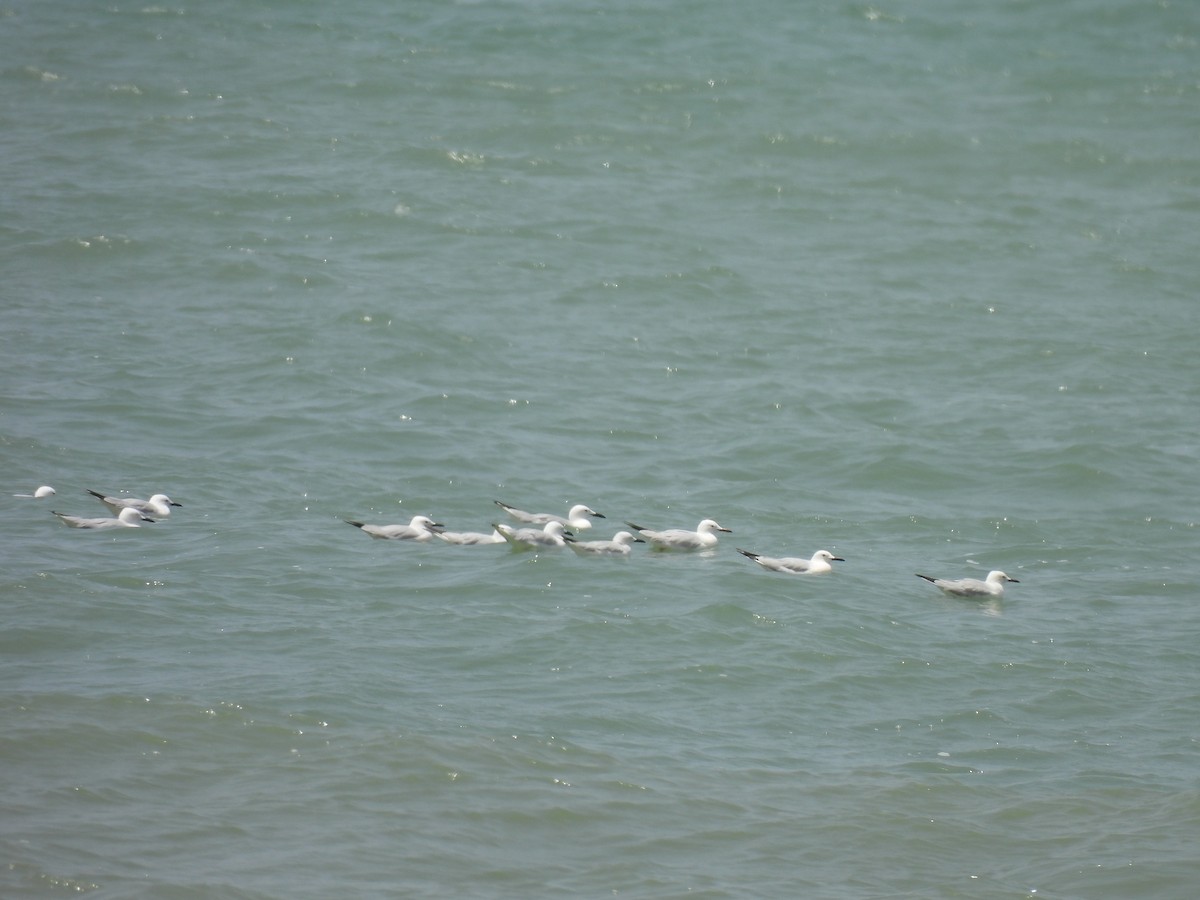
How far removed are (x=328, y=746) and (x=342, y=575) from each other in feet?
10.6

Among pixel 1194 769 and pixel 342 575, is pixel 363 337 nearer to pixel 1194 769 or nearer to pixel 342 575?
pixel 342 575

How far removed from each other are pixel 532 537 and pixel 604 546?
0.60 meters

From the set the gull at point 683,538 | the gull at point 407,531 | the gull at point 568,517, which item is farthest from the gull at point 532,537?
the gull at point 683,538

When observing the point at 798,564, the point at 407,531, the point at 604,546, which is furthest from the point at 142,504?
the point at 798,564

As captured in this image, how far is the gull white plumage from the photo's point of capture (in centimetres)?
1287

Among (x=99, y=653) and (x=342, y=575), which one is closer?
(x=99, y=653)

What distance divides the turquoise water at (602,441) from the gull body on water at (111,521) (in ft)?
0.68

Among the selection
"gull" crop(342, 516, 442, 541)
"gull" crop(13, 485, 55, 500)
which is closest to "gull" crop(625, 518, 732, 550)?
"gull" crop(342, 516, 442, 541)

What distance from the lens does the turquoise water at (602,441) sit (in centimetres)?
837

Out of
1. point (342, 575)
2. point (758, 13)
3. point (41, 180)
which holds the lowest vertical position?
point (342, 575)

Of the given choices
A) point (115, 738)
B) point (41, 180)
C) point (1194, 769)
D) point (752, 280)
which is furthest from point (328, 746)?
point (41, 180)

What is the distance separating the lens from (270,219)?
21891 millimetres

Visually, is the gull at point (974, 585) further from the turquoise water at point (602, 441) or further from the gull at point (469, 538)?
the gull at point (469, 538)

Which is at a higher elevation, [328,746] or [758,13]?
[758,13]
